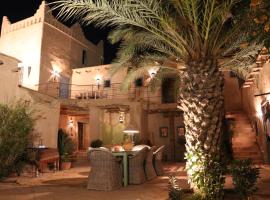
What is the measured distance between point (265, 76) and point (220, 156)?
5742mm

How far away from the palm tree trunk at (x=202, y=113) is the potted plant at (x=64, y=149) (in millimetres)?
8092

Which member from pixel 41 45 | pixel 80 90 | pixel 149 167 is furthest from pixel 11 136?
pixel 80 90

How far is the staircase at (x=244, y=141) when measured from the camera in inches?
542

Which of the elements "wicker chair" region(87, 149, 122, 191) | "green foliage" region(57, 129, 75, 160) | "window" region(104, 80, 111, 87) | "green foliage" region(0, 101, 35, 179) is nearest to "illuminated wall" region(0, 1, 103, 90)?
"window" region(104, 80, 111, 87)

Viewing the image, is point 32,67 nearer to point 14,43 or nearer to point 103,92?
point 14,43

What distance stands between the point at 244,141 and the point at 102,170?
34.5ft

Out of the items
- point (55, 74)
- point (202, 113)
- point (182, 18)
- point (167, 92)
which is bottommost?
point (202, 113)

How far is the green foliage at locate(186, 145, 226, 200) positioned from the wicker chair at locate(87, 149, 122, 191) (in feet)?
7.19

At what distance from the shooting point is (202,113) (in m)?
6.02

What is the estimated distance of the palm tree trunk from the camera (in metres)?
5.97

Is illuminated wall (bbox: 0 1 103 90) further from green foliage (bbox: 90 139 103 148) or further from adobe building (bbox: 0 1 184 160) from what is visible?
green foliage (bbox: 90 139 103 148)

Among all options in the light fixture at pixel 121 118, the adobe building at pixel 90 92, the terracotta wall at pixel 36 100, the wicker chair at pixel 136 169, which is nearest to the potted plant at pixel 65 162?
the terracotta wall at pixel 36 100

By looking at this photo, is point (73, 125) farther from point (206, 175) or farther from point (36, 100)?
point (206, 175)

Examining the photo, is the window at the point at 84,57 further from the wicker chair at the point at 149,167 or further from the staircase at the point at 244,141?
the wicker chair at the point at 149,167
